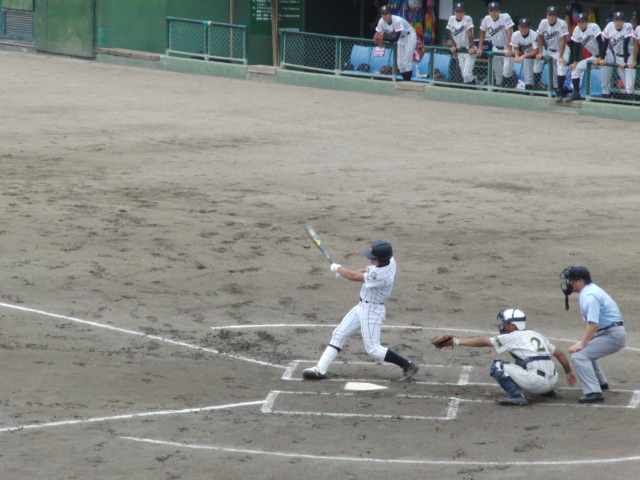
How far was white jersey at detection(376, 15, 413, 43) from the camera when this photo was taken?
26.7 m

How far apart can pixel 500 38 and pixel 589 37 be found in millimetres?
2129

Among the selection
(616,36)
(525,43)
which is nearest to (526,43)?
(525,43)

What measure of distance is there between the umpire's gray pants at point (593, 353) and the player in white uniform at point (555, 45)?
1497 centimetres

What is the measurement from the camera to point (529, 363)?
10.2 meters

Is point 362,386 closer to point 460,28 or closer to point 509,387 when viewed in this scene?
point 509,387

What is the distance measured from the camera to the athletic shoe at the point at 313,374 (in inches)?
425

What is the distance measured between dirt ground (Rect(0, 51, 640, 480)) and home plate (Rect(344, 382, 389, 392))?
12 centimetres

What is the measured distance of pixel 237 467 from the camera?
8.62m

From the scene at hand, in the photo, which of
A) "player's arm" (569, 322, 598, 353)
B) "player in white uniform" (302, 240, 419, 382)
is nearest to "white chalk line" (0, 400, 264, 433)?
"player in white uniform" (302, 240, 419, 382)

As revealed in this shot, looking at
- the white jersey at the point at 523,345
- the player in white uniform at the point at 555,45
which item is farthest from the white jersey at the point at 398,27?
the white jersey at the point at 523,345

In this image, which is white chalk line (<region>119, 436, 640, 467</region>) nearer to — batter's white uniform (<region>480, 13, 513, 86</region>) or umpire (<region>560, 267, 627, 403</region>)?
umpire (<region>560, 267, 627, 403</region>)

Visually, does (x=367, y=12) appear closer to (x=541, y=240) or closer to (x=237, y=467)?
(x=541, y=240)

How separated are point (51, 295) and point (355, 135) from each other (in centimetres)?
1098

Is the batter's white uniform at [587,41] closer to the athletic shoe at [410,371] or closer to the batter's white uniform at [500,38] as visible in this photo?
the batter's white uniform at [500,38]
